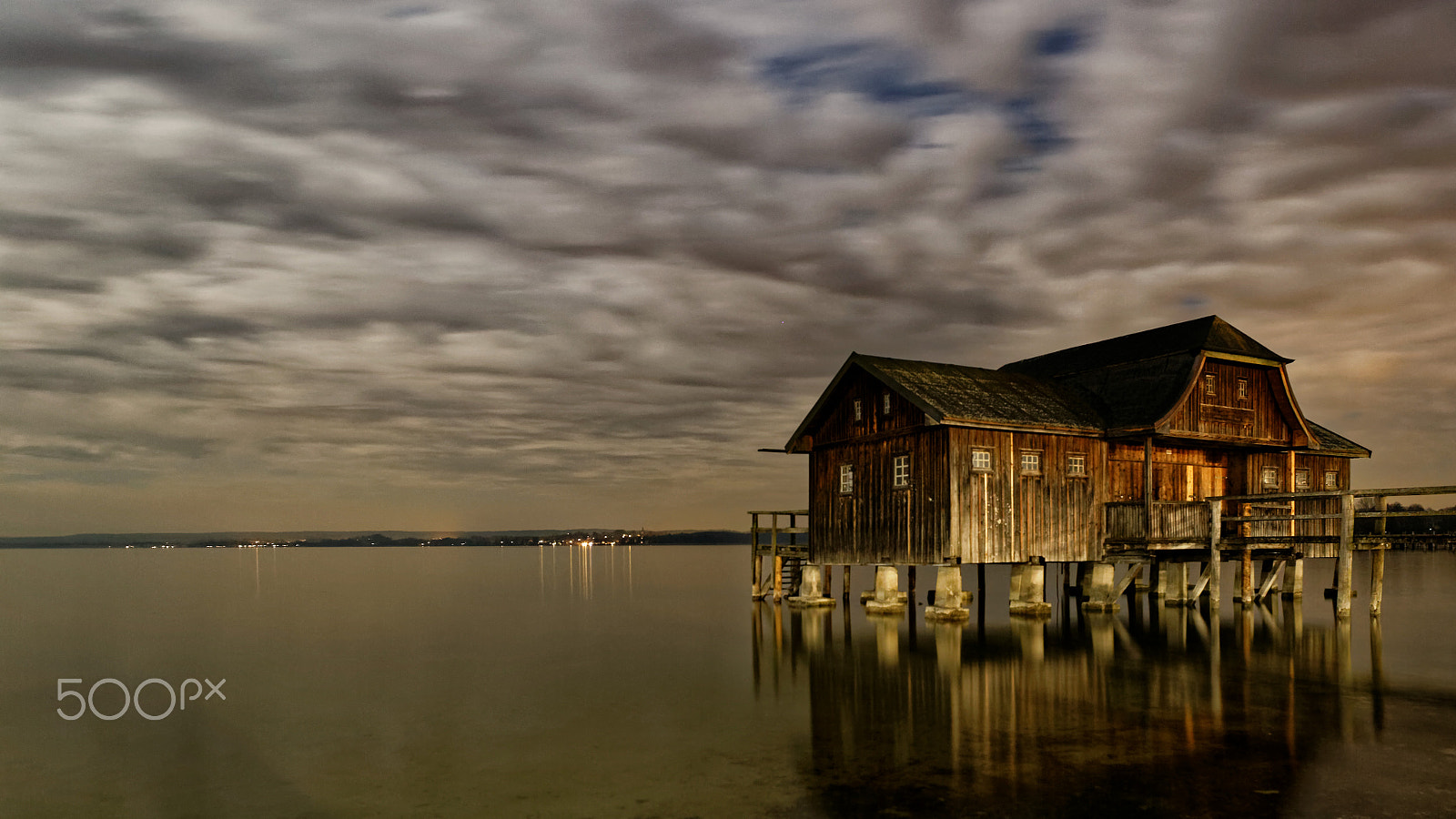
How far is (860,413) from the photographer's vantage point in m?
36.8

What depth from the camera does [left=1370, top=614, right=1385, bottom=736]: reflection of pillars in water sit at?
59.1 feet

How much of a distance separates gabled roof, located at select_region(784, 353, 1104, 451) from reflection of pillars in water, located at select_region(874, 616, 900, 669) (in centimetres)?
679

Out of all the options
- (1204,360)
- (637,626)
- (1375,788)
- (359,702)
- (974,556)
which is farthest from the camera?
(637,626)

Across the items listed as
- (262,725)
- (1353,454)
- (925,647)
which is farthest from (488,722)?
(1353,454)

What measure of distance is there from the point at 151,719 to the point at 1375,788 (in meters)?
21.6

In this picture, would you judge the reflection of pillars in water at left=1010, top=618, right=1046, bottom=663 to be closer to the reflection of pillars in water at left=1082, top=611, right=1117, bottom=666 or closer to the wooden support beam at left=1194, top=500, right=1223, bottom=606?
the reflection of pillars in water at left=1082, top=611, right=1117, bottom=666

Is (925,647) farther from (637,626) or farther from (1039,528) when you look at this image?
(637,626)

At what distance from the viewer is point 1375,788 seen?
13.1 metres

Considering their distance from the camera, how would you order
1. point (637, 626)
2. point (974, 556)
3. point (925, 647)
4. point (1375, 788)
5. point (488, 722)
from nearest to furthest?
point (1375, 788)
point (488, 722)
point (925, 647)
point (974, 556)
point (637, 626)

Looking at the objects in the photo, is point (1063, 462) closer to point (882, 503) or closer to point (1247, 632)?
point (882, 503)

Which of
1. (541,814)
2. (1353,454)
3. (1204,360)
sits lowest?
(541,814)

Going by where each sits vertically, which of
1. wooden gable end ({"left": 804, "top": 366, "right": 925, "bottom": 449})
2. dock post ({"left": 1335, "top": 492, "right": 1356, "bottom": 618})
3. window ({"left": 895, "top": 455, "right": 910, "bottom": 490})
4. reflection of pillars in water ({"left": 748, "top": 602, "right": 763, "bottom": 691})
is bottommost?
reflection of pillars in water ({"left": 748, "top": 602, "right": 763, "bottom": 691})

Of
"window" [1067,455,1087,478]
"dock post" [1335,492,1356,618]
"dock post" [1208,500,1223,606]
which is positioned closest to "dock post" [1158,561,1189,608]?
"dock post" [1208,500,1223,606]

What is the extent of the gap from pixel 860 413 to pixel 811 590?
30.6 feet
